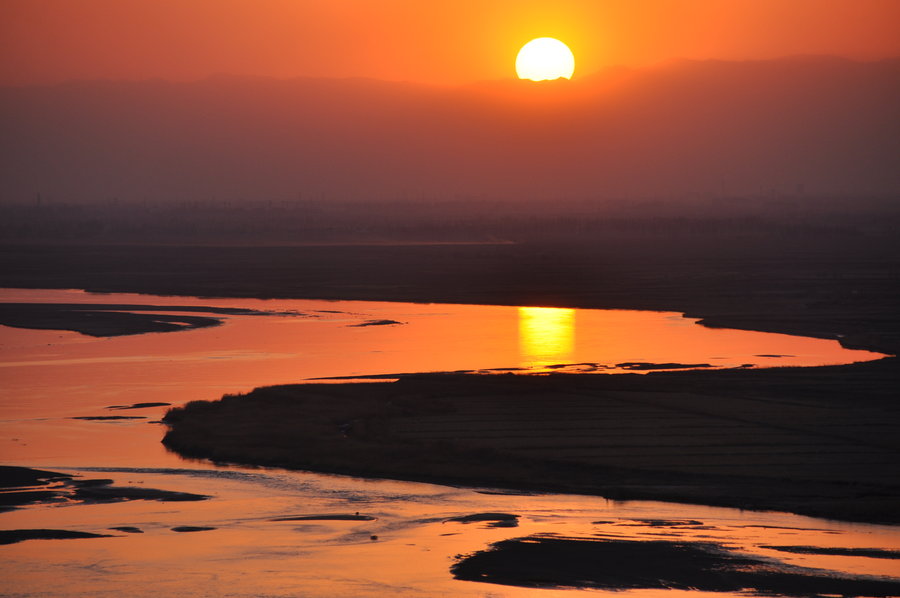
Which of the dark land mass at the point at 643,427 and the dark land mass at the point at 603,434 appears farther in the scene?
the dark land mass at the point at 643,427

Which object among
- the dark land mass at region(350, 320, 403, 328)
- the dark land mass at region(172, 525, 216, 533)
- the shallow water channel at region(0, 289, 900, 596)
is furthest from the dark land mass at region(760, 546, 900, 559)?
the dark land mass at region(350, 320, 403, 328)

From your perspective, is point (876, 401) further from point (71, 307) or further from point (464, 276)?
point (464, 276)

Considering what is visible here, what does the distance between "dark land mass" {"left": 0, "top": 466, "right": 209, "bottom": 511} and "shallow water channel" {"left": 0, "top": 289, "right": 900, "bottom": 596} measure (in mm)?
484

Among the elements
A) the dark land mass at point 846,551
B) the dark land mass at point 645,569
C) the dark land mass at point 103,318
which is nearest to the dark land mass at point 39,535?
the dark land mass at point 645,569

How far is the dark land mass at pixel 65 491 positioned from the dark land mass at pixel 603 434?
3.82 m

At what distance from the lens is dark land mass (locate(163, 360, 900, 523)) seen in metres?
26.6

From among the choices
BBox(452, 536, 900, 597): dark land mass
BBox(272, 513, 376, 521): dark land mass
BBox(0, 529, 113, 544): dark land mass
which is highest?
BBox(272, 513, 376, 521): dark land mass

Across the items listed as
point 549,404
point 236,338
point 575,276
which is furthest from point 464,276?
point 549,404

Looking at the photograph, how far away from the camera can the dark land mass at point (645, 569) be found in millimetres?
19797

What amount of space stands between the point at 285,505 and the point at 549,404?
1245 centimetres

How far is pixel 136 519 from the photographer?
2381 cm

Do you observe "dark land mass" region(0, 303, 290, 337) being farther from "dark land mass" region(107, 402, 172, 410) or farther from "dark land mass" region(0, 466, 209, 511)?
"dark land mass" region(0, 466, 209, 511)

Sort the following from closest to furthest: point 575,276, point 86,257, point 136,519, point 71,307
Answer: point 136,519, point 71,307, point 575,276, point 86,257

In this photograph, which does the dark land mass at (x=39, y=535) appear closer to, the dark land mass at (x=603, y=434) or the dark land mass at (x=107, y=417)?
the dark land mass at (x=603, y=434)
